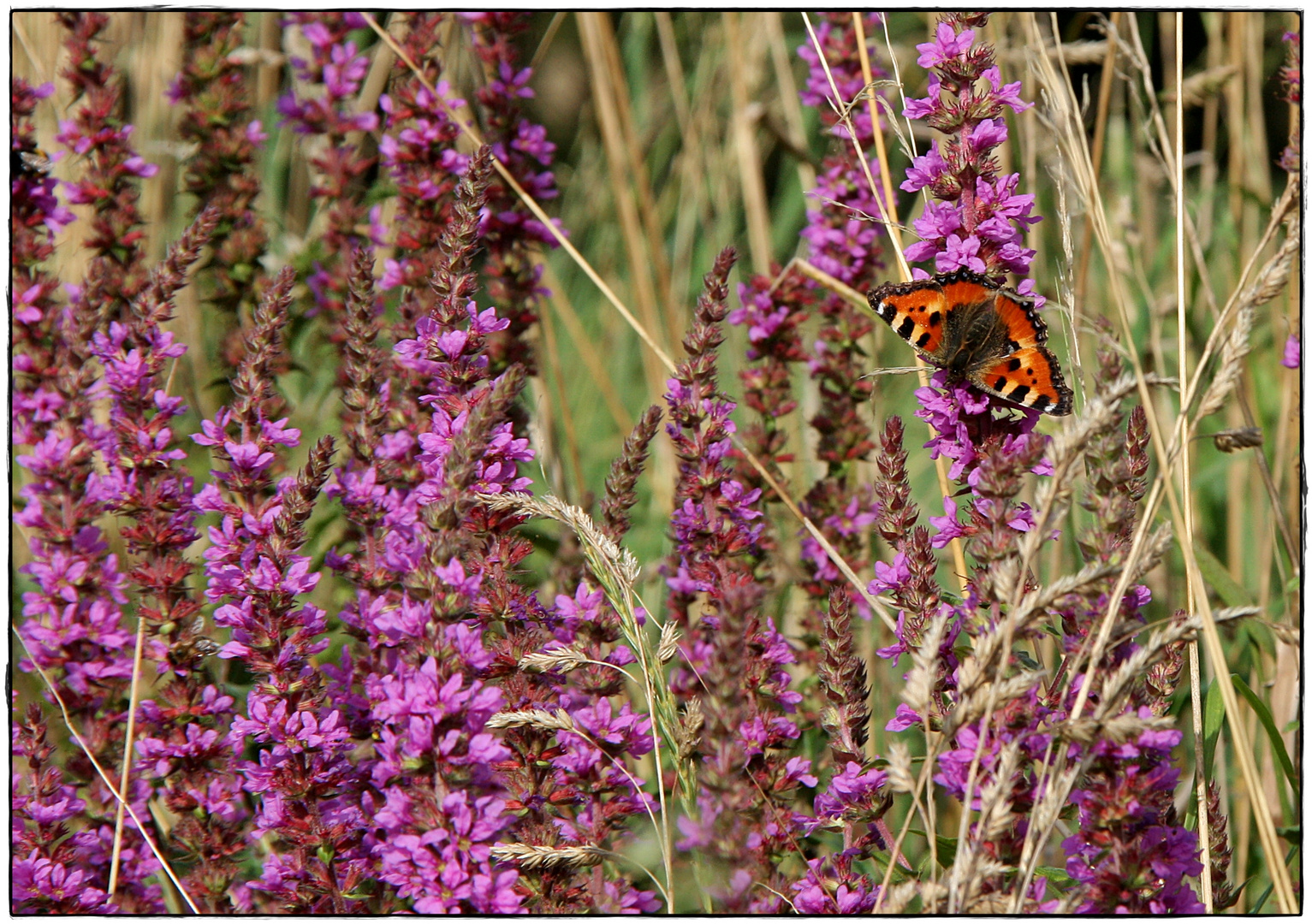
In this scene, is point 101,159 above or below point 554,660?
above

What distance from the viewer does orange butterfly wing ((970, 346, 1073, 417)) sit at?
1.94 meters

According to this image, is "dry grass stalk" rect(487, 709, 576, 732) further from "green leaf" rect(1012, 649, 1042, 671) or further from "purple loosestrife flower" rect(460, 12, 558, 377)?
"purple loosestrife flower" rect(460, 12, 558, 377)

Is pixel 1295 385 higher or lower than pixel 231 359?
lower

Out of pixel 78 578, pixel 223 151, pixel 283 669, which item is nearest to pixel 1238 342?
pixel 283 669

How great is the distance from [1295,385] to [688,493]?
5.52 ft

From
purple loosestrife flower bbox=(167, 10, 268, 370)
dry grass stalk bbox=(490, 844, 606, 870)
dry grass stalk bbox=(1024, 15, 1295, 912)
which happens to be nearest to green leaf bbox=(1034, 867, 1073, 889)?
dry grass stalk bbox=(1024, 15, 1295, 912)

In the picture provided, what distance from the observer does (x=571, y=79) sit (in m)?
7.03

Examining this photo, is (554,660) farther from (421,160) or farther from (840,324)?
(421,160)

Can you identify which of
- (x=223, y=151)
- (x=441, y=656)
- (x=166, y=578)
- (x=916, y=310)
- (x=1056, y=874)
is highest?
(x=223, y=151)

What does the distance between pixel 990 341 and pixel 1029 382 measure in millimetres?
100

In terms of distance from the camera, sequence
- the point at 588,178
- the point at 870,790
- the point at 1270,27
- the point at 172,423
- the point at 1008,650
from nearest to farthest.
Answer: the point at 1008,650 < the point at 870,790 < the point at 172,423 < the point at 1270,27 < the point at 588,178

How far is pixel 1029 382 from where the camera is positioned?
197 cm

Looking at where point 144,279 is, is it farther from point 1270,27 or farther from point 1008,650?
point 1270,27

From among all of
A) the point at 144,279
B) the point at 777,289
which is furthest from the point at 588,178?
the point at 144,279
